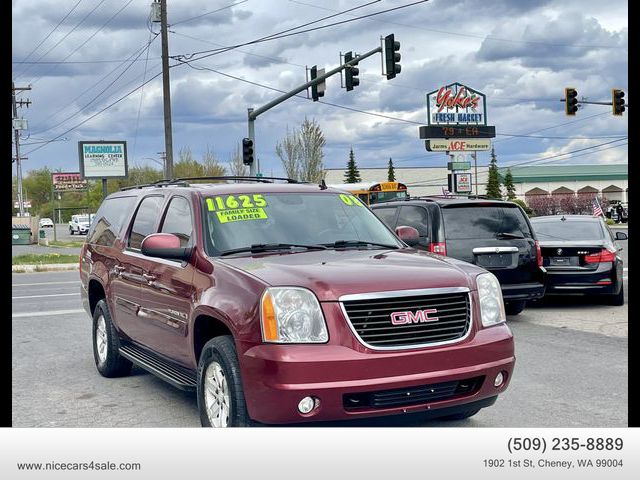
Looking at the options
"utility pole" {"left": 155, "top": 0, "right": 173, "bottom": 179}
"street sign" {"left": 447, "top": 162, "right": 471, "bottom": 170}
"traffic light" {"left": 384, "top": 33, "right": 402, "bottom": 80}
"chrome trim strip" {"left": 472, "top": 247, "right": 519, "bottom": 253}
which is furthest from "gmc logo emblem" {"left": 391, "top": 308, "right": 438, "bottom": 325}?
"street sign" {"left": 447, "top": 162, "right": 471, "bottom": 170}

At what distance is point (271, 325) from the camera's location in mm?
4535

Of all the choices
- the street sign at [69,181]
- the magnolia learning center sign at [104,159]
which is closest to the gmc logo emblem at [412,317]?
the magnolia learning center sign at [104,159]

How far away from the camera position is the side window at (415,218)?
10.6 m

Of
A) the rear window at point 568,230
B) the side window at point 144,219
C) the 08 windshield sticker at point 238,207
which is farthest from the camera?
the rear window at point 568,230

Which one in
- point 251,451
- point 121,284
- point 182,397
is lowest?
point 182,397

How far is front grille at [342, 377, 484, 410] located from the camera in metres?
4.52

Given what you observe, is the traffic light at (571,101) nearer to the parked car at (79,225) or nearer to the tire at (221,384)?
the tire at (221,384)

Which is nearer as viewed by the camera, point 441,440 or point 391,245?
point 441,440

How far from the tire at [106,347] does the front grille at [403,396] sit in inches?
141

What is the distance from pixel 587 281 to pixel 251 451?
889 centimetres

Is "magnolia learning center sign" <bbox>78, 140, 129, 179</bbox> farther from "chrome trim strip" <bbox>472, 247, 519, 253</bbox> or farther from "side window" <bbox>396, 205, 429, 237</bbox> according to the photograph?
"chrome trim strip" <bbox>472, 247, 519, 253</bbox>

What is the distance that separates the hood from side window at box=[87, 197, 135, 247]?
8.30 ft

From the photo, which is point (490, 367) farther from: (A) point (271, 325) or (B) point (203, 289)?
(B) point (203, 289)
